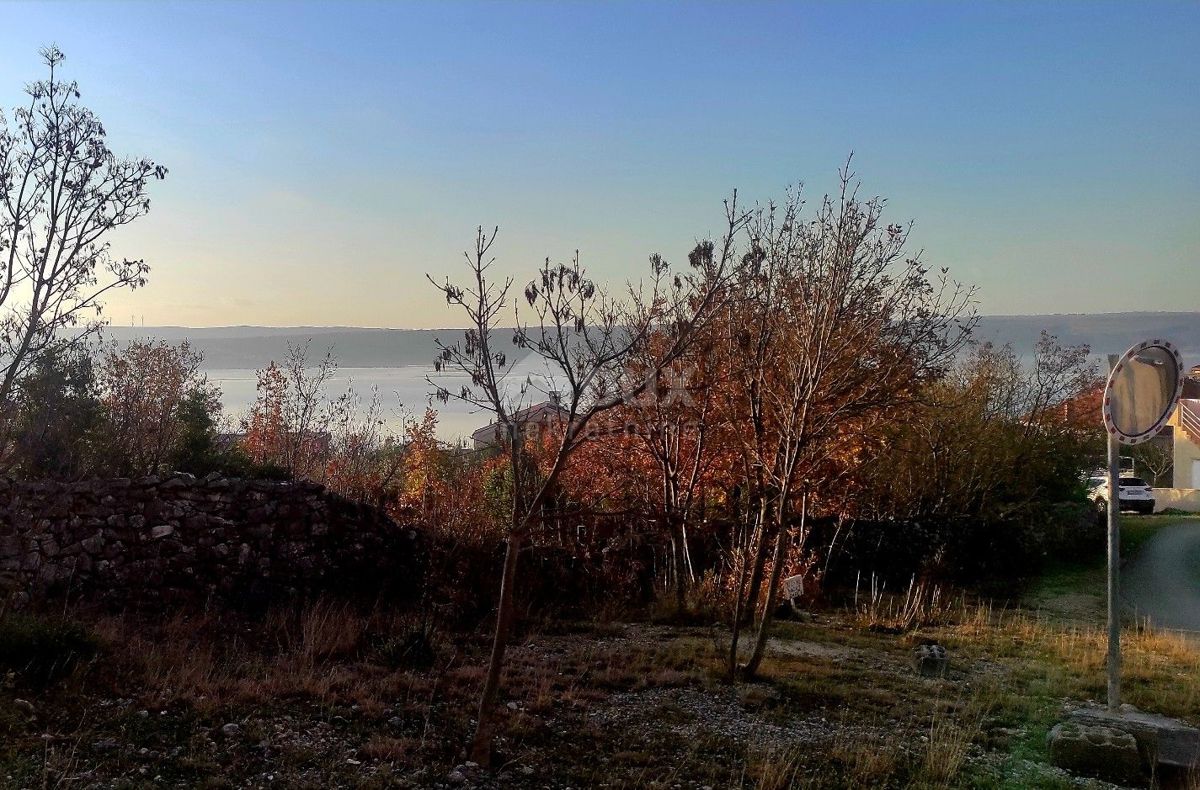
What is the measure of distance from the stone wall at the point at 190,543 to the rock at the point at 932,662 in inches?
233

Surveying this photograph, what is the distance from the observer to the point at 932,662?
28.5 feet

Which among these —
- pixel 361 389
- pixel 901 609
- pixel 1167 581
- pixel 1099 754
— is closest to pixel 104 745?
pixel 1099 754

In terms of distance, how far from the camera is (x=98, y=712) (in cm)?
594

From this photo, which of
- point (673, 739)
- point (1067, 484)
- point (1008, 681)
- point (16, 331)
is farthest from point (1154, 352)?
point (1067, 484)

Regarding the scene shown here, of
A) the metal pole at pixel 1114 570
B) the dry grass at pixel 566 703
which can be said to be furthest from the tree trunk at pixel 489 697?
the metal pole at pixel 1114 570

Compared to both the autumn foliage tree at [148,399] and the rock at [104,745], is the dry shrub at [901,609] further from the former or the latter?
the autumn foliage tree at [148,399]

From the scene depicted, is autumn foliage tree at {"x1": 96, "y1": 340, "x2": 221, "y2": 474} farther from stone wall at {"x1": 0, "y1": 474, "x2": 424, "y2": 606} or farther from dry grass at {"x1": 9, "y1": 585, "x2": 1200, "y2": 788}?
dry grass at {"x1": 9, "y1": 585, "x2": 1200, "y2": 788}

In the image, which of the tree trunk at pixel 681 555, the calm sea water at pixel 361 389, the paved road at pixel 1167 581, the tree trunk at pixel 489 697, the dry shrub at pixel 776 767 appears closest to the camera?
the dry shrub at pixel 776 767

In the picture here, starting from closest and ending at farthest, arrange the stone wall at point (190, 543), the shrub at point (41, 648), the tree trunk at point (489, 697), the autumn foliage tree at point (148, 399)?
the tree trunk at point (489, 697) → the shrub at point (41, 648) → the stone wall at point (190, 543) → the autumn foliage tree at point (148, 399)

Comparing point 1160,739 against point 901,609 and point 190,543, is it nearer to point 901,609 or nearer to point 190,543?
point 901,609

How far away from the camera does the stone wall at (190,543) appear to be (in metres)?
9.34

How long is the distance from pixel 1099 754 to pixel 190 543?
886cm

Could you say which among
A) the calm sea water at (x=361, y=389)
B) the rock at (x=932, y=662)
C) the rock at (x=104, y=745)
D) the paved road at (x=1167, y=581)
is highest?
the calm sea water at (x=361, y=389)

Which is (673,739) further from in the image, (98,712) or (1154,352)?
(1154,352)
